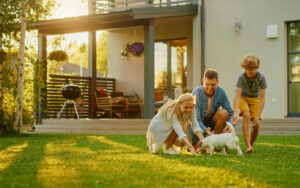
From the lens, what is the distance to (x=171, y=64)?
1448cm

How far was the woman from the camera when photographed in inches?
199

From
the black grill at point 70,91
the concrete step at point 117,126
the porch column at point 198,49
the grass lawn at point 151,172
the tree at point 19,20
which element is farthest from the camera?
the black grill at point 70,91

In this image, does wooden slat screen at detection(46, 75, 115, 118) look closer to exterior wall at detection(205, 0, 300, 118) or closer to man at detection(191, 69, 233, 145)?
exterior wall at detection(205, 0, 300, 118)

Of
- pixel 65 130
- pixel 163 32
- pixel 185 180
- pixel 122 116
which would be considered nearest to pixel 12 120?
pixel 65 130

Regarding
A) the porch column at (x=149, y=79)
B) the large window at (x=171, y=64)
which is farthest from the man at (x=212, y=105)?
the large window at (x=171, y=64)

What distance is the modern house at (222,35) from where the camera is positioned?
1160cm

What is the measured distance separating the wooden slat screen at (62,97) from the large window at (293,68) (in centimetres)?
608

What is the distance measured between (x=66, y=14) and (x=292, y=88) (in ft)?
21.7

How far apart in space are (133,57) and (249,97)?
10018 millimetres

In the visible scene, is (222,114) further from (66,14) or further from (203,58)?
(66,14)

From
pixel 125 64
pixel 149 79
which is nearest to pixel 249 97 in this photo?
pixel 149 79

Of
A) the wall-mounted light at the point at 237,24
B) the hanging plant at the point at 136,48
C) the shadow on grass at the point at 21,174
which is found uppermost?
the wall-mounted light at the point at 237,24

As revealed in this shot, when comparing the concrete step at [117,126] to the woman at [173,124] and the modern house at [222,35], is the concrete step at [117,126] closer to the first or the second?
the modern house at [222,35]

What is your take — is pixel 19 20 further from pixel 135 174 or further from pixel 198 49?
pixel 135 174
